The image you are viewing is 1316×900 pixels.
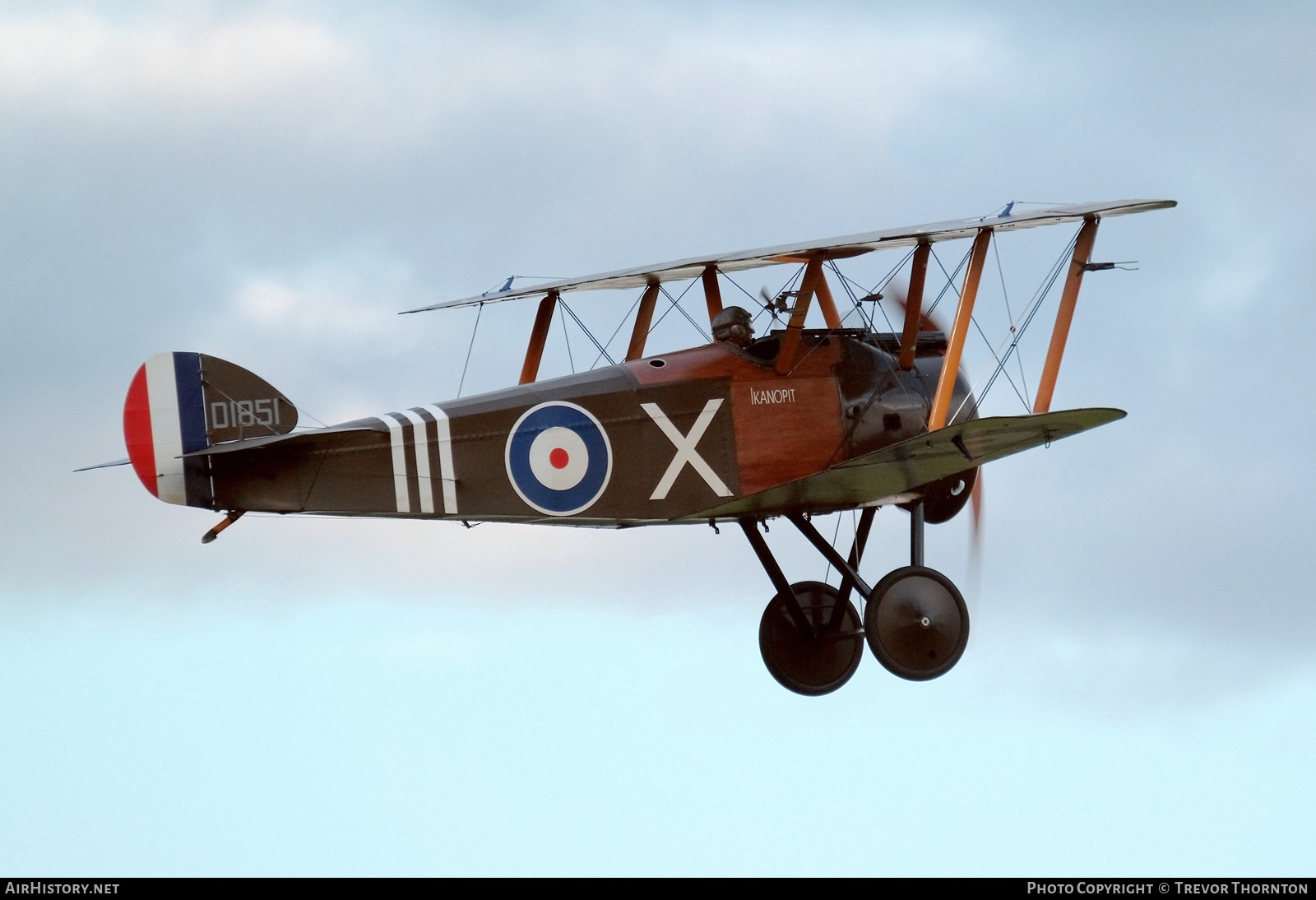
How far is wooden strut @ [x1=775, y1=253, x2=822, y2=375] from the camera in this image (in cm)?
1612

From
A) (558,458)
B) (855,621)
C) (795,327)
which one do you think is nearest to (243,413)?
(558,458)

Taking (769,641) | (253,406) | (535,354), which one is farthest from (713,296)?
(253,406)

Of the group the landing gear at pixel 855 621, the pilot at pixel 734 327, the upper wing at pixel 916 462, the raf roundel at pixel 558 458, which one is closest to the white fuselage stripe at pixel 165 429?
the raf roundel at pixel 558 458

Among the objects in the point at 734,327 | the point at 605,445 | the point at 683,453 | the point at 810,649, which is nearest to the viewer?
the point at 605,445

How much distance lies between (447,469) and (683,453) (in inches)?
70.6

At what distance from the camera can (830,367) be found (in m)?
16.4

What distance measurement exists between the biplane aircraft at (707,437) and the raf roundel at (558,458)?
12mm

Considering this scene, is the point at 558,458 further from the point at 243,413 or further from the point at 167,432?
the point at 167,432

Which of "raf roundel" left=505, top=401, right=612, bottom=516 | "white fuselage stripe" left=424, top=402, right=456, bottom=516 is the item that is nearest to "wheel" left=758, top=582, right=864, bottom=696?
"raf roundel" left=505, top=401, right=612, bottom=516

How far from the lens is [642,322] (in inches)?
714

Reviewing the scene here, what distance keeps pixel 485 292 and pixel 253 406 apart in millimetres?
3572

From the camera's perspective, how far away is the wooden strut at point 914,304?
54.0ft

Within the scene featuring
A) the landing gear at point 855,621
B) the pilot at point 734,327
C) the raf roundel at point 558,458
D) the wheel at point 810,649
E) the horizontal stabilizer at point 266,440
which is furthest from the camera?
the wheel at point 810,649

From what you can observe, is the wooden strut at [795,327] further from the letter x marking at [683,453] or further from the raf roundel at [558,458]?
the raf roundel at [558,458]
